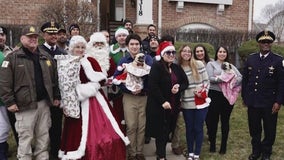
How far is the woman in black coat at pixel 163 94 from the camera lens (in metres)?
4.79

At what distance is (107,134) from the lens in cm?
455

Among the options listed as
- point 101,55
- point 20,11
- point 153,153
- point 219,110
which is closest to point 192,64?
point 219,110

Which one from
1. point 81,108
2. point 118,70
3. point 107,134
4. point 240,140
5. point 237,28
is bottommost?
point 240,140

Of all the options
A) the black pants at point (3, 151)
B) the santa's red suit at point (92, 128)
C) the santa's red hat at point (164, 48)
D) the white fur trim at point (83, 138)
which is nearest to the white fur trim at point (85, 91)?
the santa's red suit at point (92, 128)

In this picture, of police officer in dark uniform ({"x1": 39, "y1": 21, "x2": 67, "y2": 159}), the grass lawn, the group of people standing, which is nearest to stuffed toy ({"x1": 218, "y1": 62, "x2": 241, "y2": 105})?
the group of people standing

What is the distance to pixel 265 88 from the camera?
5.17 m

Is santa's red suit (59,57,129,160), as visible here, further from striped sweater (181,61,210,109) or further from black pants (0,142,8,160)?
striped sweater (181,61,210,109)

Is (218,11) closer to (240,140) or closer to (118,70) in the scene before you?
(240,140)

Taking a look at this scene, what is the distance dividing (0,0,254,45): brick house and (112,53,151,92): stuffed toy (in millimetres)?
8078

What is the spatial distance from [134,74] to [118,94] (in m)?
0.67

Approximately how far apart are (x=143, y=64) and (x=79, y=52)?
948 mm

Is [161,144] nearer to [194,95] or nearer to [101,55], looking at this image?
[194,95]

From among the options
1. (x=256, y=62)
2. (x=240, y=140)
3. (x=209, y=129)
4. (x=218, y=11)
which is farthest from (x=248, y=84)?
(x=218, y=11)

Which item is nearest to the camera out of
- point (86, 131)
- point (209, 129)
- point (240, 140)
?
point (86, 131)
